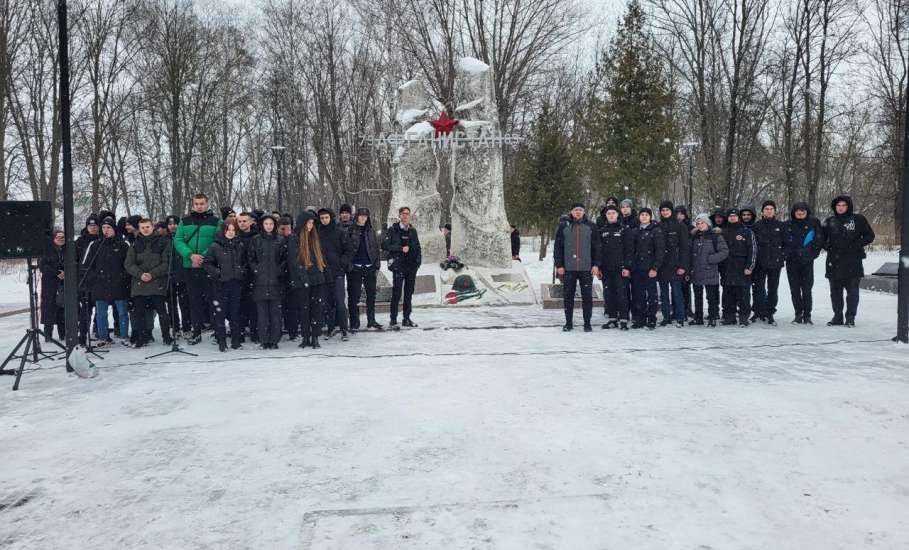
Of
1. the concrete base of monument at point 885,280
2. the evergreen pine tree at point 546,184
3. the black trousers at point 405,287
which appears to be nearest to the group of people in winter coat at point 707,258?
the black trousers at point 405,287

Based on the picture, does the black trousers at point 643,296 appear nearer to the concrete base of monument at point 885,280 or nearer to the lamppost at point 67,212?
the lamppost at point 67,212

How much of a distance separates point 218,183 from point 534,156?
18.8 m

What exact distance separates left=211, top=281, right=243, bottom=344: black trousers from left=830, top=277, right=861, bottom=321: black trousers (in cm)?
806

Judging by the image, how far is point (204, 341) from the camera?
861 cm

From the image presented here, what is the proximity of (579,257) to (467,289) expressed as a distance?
11.7 feet

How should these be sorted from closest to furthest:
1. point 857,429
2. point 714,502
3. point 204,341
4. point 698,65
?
point 714,502
point 857,429
point 204,341
point 698,65

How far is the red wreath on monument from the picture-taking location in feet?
42.2

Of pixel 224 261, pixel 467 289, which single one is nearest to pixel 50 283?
pixel 224 261

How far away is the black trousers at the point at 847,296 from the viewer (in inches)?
354

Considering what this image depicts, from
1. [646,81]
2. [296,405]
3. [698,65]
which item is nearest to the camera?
[296,405]

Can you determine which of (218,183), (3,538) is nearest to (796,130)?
(218,183)

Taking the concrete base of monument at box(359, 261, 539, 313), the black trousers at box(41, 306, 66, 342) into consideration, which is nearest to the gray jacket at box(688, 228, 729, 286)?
the concrete base of monument at box(359, 261, 539, 313)

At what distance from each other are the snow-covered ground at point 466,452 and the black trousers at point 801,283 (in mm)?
2161

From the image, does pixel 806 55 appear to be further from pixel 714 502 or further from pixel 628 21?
pixel 714 502
